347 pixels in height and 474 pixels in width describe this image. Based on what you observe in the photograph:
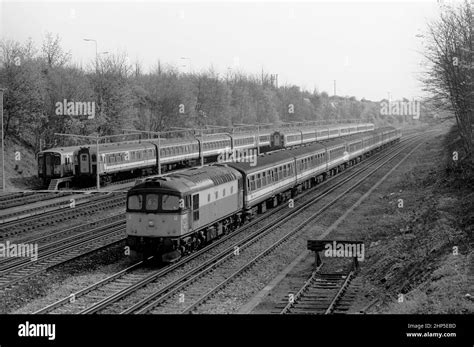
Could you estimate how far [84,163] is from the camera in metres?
42.6

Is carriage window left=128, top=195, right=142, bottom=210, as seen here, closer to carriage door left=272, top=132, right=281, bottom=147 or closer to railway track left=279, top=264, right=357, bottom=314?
railway track left=279, top=264, right=357, bottom=314

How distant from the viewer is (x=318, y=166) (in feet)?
140

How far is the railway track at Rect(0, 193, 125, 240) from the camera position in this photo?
85.9 ft

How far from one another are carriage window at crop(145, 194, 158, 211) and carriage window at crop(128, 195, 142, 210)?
276 millimetres

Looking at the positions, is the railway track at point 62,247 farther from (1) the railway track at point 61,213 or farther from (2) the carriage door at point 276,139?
(2) the carriage door at point 276,139

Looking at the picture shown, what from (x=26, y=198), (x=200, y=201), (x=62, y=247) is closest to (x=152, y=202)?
(x=200, y=201)

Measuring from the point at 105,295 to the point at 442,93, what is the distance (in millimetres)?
27171

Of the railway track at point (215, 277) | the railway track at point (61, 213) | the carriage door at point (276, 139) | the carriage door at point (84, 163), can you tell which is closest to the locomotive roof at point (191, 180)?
the railway track at point (215, 277)

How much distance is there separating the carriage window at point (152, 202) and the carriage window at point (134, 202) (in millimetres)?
276

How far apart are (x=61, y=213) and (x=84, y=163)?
13.0 metres

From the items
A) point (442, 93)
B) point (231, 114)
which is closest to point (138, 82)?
point (231, 114)

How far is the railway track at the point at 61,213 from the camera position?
2617 cm

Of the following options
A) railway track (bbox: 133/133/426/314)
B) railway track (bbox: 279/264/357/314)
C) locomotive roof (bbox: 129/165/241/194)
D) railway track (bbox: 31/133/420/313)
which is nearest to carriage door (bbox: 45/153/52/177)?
locomotive roof (bbox: 129/165/241/194)
